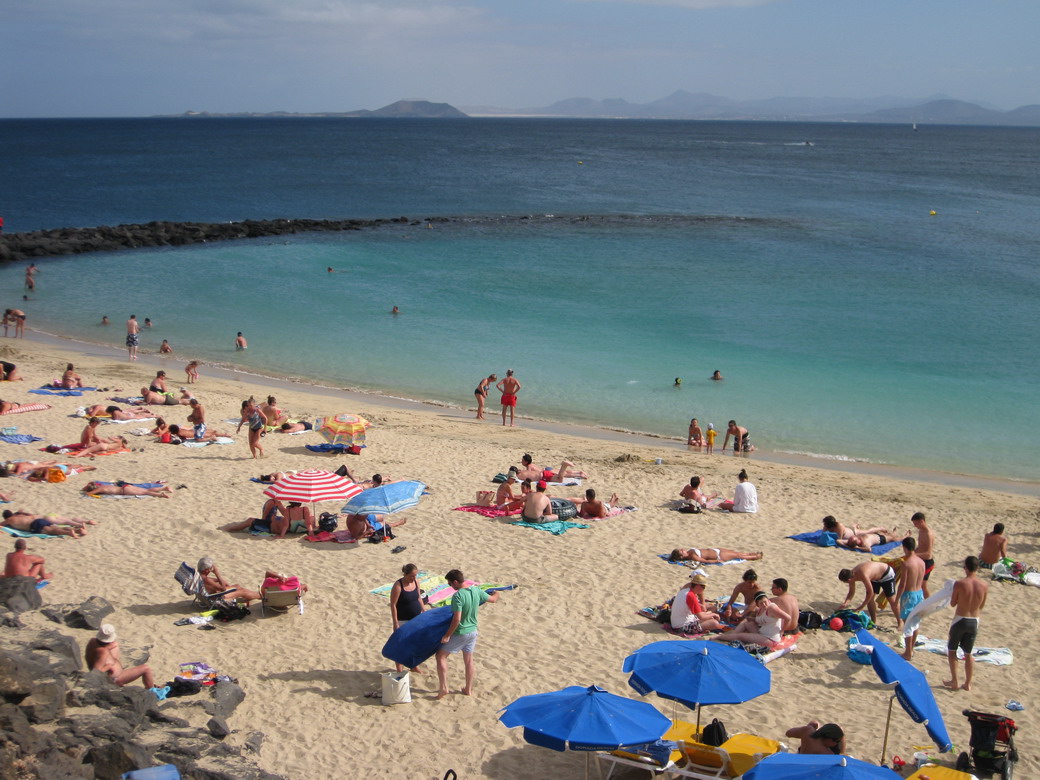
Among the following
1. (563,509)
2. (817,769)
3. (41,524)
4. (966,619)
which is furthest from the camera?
(563,509)

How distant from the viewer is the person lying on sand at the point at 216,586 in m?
10.1

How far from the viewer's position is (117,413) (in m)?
17.8

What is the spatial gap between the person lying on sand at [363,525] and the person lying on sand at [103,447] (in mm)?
5609

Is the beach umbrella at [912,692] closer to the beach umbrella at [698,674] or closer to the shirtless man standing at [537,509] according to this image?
the beach umbrella at [698,674]

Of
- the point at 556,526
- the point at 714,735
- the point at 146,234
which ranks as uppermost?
the point at 146,234

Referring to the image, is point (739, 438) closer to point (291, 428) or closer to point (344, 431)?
point (344, 431)

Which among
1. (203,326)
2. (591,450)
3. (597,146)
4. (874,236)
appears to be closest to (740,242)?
(874,236)

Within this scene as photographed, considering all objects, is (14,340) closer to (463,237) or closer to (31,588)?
(31,588)

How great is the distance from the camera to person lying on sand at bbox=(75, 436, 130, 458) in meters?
15.4

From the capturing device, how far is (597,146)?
134m

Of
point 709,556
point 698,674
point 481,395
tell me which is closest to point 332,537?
point 709,556

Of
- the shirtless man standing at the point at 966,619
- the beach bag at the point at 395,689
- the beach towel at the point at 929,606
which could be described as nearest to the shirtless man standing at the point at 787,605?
the beach towel at the point at 929,606

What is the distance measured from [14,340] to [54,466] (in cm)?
1570

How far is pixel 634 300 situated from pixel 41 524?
24458 millimetres
